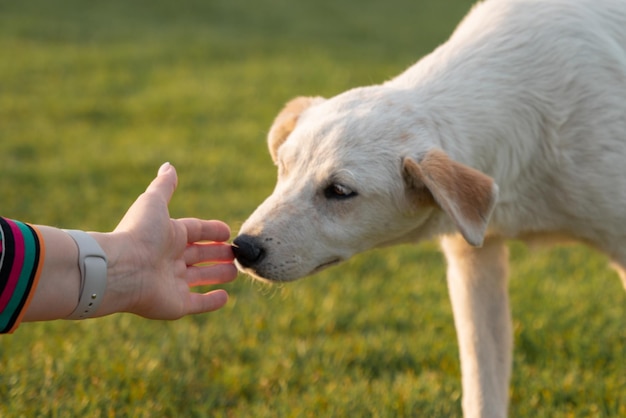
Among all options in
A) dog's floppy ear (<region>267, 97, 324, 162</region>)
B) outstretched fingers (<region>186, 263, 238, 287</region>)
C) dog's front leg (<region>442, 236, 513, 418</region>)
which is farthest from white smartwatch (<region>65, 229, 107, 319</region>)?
dog's front leg (<region>442, 236, 513, 418</region>)

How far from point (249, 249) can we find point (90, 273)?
0.67 meters

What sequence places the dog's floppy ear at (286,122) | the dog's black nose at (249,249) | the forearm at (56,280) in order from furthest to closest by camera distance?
the dog's floppy ear at (286,122) → the dog's black nose at (249,249) → the forearm at (56,280)

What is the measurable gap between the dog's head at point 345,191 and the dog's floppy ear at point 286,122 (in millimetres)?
280

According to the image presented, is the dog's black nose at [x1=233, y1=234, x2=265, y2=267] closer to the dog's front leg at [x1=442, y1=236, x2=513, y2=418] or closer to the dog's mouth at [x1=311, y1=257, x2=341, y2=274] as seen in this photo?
the dog's mouth at [x1=311, y1=257, x2=341, y2=274]

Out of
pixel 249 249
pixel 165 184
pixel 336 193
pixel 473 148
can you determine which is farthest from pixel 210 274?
pixel 473 148

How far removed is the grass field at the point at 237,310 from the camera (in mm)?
4445

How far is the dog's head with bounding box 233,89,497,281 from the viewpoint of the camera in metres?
3.57

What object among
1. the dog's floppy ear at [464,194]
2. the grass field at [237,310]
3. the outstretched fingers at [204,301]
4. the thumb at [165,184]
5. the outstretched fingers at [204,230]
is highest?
the thumb at [165,184]

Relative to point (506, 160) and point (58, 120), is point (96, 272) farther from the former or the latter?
point (58, 120)

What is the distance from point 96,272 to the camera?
313 cm

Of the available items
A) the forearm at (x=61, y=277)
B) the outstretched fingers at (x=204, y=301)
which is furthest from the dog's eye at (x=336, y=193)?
the forearm at (x=61, y=277)

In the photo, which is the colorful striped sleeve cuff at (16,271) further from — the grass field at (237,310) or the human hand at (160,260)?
the grass field at (237,310)

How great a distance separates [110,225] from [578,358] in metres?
3.99

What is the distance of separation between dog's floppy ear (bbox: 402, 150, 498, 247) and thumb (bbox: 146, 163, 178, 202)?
101cm
